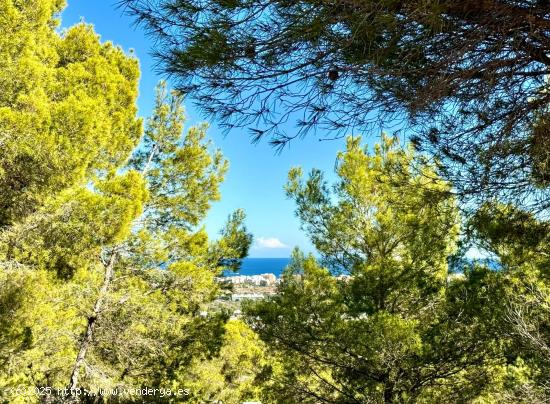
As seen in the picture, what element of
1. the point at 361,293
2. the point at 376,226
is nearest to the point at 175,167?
the point at 376,226

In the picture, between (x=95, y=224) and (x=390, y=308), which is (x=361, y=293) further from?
(x=95, y=224)

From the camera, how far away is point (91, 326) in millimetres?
5633

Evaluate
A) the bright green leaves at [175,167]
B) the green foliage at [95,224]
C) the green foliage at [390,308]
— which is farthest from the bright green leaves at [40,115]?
the green foliage at [390,308]

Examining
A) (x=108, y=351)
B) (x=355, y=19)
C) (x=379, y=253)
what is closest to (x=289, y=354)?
(x=379, y=253)

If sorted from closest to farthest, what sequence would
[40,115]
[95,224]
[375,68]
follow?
[375,68]
[40,115]
[95,224]

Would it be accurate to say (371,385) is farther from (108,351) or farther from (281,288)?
(108,351)

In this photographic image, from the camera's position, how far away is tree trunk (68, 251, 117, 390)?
5397 mm

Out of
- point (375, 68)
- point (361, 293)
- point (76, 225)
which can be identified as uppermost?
point (375, 68)

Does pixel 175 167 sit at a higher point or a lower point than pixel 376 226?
higher

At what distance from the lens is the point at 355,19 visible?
1795 mm

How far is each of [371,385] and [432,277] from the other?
6.06ft

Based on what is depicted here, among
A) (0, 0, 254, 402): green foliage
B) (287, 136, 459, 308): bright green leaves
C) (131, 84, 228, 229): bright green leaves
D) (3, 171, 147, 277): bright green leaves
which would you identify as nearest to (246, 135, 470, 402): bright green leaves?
(287, 136, 459, 308): bright green leaves

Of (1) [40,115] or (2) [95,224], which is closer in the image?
(1) [40,115]

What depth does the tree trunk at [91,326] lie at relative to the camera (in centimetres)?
540
